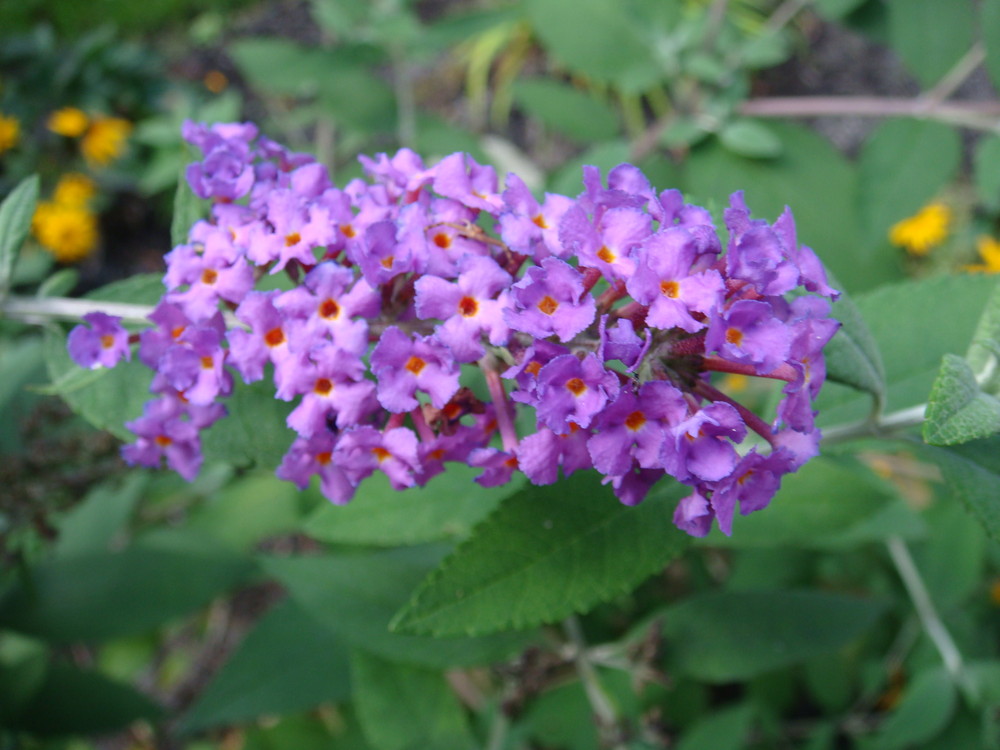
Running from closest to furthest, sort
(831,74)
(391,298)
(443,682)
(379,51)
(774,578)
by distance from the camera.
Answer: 1. (391,298)
2. (443,682)
3. (774,578)
4. (379,51)
5. (831,74)

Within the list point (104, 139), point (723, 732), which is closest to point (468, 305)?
point (723, 732)

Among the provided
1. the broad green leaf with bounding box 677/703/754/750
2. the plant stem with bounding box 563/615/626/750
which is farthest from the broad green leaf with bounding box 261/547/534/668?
the broad green leaf with bounding box 677/703/754/750

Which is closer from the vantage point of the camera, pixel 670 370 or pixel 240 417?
pixel 670 370

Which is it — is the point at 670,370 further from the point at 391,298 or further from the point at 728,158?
the point at 728,158

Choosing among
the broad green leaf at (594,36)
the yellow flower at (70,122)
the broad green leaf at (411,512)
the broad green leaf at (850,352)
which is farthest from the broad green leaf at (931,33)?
the yellow flower at (70,122)

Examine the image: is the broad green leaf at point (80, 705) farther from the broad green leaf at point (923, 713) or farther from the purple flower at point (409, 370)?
the broad green leaf at point (923, 713)

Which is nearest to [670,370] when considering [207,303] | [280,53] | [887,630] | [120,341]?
[207,303]

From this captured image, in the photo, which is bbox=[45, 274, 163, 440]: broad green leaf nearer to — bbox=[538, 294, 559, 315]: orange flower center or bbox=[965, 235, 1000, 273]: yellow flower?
bbox=[538, 294, 559, 315]: orange flower center
